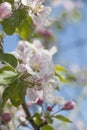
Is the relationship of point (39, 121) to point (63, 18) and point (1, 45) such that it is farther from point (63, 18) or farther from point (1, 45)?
point (63, 18)

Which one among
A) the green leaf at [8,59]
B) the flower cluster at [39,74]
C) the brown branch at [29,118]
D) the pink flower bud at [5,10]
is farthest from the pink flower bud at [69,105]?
the pink flower bud at [5,10]

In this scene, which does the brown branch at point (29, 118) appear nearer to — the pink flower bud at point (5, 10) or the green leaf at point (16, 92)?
the green leaf at point (16, 92)

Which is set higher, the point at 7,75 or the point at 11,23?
the point at 11,23

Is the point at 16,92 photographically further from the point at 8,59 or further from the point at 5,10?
the point at 5,10

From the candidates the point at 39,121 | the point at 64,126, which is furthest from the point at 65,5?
the point at 39,121

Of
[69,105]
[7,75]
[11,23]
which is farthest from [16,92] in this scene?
[69,105]

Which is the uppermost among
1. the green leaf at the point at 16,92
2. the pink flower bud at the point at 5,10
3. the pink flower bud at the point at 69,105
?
the pink flower bud at the point at 5,10

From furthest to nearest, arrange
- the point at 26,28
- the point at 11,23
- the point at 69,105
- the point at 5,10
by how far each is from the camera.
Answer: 1. the point at 69,105
2. the point at 26,28
3. the point at 11,23
4. the point at 5,10
